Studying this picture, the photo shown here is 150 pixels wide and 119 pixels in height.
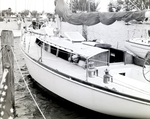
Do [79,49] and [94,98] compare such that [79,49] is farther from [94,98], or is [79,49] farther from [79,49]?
[94,98]

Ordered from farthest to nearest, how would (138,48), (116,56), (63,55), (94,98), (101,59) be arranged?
(138,48), (63,55), (116,56), (101,59), (94,98)

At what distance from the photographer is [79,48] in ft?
36.8

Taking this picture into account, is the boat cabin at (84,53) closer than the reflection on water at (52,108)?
No

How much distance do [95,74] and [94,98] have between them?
4.68ft

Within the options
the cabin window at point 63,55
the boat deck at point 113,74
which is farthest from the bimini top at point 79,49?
the boat deck at point 113,74

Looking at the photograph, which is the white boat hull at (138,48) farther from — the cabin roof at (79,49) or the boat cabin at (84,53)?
the cabin roof at (79,49)

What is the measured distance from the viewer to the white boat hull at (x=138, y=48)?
19.1 metres

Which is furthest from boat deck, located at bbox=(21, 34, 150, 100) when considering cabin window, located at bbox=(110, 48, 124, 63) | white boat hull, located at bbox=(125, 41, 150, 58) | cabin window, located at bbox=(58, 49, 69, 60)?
white boat hull, located at bbox=(125, 41, 150, 58)

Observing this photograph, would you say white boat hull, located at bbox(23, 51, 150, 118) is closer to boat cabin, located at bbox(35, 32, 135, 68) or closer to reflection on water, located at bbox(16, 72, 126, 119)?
reflection on water, located at bbox(16, 72, 126, 119)

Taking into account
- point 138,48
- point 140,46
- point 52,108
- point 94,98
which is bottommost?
point 52,108

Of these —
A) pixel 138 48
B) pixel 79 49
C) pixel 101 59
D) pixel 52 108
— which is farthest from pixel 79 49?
pixel 138 48

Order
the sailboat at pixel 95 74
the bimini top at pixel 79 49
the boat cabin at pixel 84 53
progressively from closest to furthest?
1. the sailboat at pixel 95 74
2. the bimini top at pixel 79 49
3. the boat cabin at pixel 84 53

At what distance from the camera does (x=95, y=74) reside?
32.6 ft

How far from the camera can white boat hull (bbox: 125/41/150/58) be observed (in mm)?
19111
